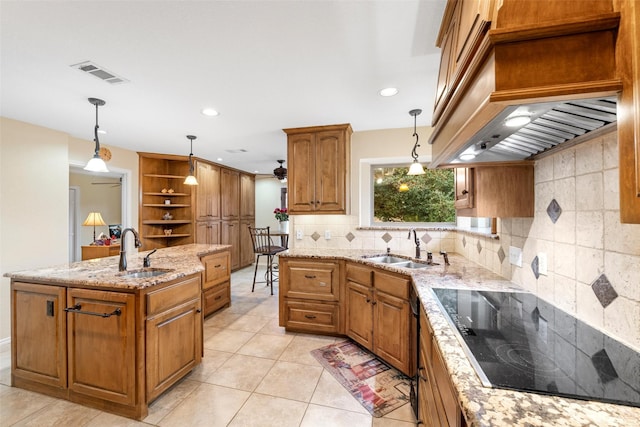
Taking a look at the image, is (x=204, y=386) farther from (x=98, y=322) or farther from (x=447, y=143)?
(x=447, y=143)

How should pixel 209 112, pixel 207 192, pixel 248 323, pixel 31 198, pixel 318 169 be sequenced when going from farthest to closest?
1. pixel 207 192
2. pixel 248 323
3. pixel 318 169
4. pixel 31 198
5. pixel 209 112

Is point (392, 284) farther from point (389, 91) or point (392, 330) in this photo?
point (389, 91)

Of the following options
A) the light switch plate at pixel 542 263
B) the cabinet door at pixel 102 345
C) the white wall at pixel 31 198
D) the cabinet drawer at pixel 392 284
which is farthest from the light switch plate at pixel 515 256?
the white wall at pixel 31 198

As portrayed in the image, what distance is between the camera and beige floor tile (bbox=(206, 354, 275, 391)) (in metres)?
2.14

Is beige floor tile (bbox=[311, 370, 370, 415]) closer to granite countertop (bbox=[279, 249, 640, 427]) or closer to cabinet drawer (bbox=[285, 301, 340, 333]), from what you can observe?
cabinet drawer (bbox=[285, 301, 340, 333])

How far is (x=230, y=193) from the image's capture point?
6.19 meters

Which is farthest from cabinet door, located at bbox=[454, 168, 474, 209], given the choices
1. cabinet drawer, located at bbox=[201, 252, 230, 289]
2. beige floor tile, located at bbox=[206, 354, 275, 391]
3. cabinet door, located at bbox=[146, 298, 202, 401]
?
cabinet drawer, located at bbox=[201, 252, 230, 289]

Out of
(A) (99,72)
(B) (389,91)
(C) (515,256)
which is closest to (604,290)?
(C) (515,256)

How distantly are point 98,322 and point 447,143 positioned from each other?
7.68 ft

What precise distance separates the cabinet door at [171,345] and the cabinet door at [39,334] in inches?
25.2

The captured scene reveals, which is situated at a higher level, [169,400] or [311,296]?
[311,296]

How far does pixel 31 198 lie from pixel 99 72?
7.08 feet

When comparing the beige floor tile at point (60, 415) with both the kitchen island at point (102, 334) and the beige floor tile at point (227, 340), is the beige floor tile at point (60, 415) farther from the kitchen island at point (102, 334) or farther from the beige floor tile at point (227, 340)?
the beige floor tile at point (227, 340)

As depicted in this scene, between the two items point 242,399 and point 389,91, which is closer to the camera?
point 242,399
